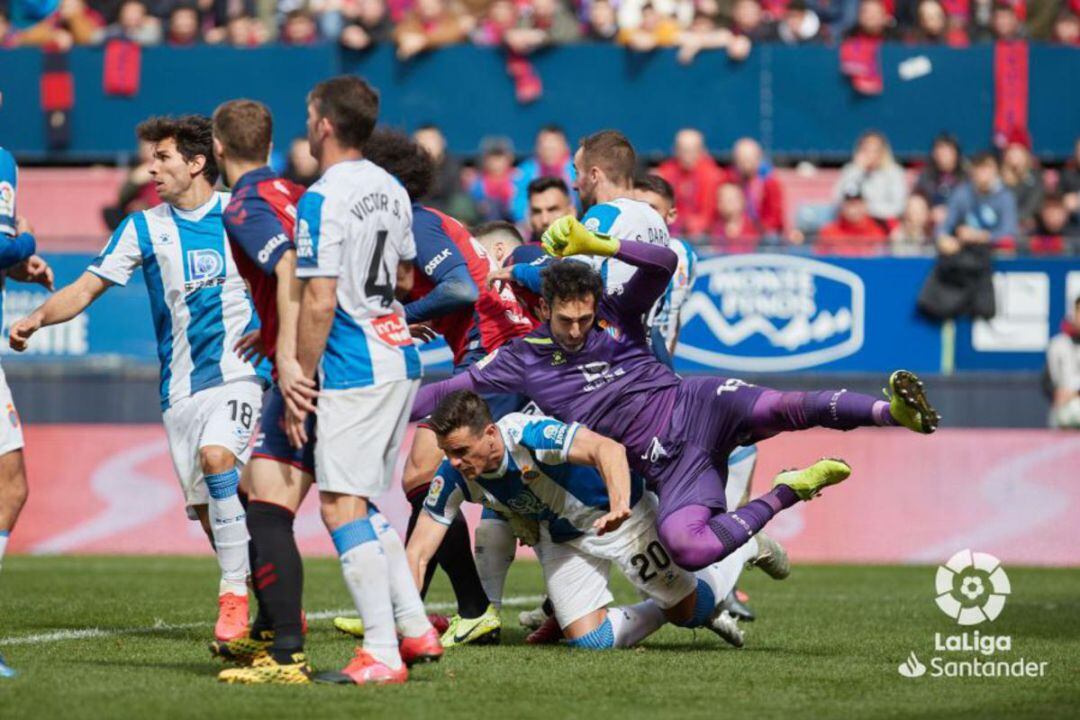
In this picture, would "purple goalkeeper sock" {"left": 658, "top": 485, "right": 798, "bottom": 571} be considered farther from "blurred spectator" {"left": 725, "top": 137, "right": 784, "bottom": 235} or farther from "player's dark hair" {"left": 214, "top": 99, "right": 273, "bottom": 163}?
"blurred spectator" {"left": 725, "top": 137, "right": 784, "bottom": 235}

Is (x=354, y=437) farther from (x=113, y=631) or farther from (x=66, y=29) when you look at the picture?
(x=66, y=29)

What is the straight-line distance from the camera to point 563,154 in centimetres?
1784

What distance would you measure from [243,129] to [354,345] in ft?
3.46

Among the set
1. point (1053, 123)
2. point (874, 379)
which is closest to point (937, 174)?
point (1053, 123)

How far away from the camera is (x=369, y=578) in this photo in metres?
7.07

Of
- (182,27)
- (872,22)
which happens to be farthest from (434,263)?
(182,27)

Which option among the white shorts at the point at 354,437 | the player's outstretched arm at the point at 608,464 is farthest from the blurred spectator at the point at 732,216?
the white shorts at the point at 354,437

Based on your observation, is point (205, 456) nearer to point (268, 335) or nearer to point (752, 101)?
point (268, 335)

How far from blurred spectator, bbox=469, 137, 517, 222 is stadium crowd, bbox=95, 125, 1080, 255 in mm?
10

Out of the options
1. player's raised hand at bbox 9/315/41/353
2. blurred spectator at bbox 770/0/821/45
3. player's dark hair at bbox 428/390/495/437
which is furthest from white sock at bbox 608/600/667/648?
blurred spectator at bbox 770/0/821/45

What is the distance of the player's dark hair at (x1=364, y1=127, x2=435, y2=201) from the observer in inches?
358

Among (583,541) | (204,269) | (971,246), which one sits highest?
(204,269)

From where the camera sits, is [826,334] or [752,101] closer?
[826,334]

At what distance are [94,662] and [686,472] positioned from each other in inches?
115
